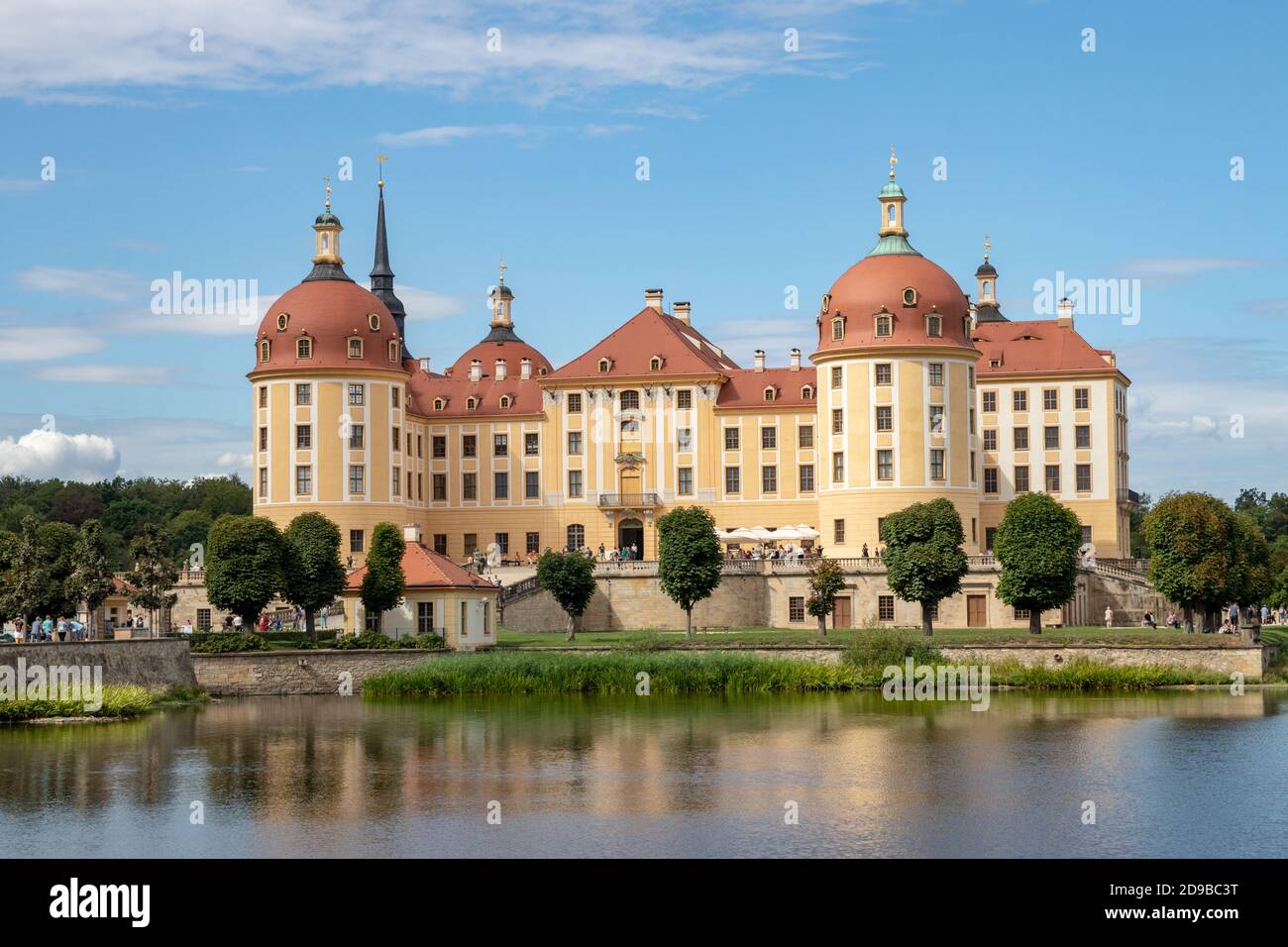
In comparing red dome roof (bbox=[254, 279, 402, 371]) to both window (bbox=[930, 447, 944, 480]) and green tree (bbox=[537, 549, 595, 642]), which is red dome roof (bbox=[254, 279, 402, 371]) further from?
window (bbox=[930, 447, 944, 480])

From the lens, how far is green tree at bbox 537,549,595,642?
6544cm

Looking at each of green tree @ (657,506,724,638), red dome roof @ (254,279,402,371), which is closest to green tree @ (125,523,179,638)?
green tree @ (657,506,724,638)

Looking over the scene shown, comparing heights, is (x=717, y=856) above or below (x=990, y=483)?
below

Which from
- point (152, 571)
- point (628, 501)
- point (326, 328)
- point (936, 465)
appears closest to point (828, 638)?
point (936, 465)

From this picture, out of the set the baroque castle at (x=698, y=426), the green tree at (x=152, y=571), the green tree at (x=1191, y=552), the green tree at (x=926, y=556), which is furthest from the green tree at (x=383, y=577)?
the green tree at (x=1191, y=552)

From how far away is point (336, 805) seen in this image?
3269cm

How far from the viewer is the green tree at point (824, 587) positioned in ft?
209

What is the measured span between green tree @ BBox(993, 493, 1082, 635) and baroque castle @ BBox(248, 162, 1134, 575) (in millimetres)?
9481

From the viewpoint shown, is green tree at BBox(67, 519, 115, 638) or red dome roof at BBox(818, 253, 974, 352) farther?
red dome roof at BBox(818, 253, 974, 352)

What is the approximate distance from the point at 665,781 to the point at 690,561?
95.7 ft
